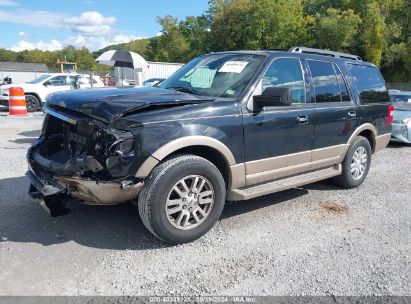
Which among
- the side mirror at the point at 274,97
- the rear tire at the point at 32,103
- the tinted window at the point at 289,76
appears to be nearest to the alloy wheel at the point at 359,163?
the tinted window at the point at 289,76

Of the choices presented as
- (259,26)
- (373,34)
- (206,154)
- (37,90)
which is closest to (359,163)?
(206,154)

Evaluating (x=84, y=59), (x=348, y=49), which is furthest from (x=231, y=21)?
(x=84, y=59)

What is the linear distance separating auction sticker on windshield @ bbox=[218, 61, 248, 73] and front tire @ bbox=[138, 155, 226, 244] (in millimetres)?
1266

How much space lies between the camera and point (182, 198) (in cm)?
386

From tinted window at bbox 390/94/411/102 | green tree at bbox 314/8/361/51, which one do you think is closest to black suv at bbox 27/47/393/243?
tinted window at bbox 390/94/411/102

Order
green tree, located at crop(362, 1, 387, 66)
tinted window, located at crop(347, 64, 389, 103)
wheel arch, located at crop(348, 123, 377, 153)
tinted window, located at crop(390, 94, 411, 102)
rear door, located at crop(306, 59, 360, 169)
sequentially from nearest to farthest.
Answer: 1. rear door, located at crop(306, 59, 360, 169)
2. wheel arch, located at crop(348, 123, 377, 153)
3. tinted window, located at crop(347, 64, 389, 103)
4. tinted window, located at crop(390, 94, 411, 102)
5. green tree, located at crop(362, 1, 387, 66)

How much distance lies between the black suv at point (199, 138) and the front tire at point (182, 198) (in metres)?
0.01

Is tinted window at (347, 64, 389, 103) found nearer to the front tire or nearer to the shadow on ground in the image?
the shadow on ground

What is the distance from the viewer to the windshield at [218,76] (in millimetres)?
4438

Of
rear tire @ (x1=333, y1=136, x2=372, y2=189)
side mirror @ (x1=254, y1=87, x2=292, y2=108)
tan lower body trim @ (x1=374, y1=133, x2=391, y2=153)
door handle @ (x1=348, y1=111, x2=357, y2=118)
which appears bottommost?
rear tire @ (x1=333, y1=136, x2=372, y2=189)

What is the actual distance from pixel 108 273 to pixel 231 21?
129 ft

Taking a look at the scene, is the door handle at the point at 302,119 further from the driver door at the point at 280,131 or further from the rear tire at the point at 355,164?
the rear tire at the point at 355,164

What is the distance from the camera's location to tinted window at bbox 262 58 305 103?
4.63m

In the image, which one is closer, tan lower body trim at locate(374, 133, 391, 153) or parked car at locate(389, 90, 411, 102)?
tan lower body trim at locate(374, 133, 391, 153)
